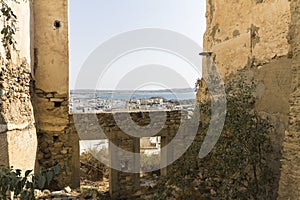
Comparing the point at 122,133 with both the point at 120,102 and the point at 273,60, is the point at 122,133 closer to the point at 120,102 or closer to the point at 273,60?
the point at 120,102

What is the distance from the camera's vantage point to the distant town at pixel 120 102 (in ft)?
27.1

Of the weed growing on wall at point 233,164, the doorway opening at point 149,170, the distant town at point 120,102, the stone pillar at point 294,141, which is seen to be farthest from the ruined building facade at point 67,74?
the doorway opening at point 149,170

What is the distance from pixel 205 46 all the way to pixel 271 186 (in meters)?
3.22

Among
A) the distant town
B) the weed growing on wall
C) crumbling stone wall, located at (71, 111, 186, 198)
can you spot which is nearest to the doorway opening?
crumbling stone wall, located at (71, 111, 186, 198)

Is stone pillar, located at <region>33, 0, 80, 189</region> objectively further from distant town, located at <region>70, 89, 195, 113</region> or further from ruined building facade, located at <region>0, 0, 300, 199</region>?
distant town, located at <region>70, 89, 195, 113</region>

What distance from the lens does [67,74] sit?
25.5 feet

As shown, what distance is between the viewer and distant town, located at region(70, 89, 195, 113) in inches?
325

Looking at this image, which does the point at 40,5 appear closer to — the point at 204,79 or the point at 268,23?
the point at 204,79

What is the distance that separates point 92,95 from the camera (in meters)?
8.84

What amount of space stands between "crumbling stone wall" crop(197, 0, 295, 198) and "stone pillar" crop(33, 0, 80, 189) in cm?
432

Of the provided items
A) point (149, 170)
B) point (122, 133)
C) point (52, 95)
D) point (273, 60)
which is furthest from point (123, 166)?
point (273, 60)

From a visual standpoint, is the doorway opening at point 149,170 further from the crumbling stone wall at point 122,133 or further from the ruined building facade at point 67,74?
the ruined building facade at point 67,74

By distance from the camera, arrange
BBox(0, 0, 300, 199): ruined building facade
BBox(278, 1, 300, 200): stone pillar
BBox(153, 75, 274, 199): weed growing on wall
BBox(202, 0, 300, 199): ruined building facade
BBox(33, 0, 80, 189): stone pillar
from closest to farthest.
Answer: BBox(278, 1, 300, 200): stone pillar
BBox(202, 0, 300, 199): ruined building facade
BBox(0, 0, 300, 199): ruined building facade
BBox(153, 75, 274, 199): weed growing on wall
BBox(33, 0, 80, 189): stone pillar

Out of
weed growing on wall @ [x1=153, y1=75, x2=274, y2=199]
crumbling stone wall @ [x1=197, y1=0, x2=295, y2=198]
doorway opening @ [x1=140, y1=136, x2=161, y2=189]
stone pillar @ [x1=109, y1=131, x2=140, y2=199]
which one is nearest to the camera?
weed growing on wall @ [x1=153, y1=75, x2=274, y2=199]
